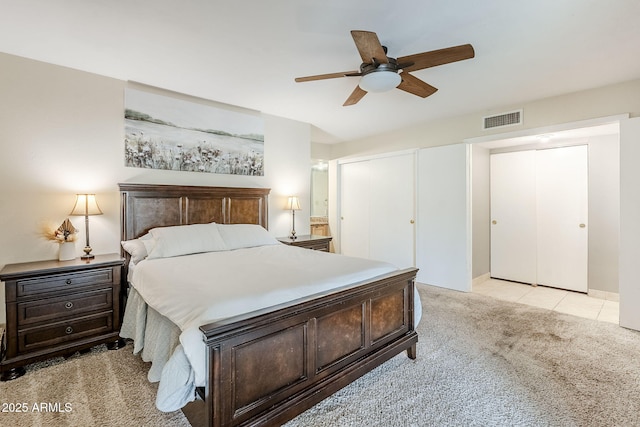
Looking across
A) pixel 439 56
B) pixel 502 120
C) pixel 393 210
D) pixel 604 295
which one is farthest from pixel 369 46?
pixel 604 295

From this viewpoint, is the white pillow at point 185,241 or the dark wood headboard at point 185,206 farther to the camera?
the dark wood headboard at point 185,206

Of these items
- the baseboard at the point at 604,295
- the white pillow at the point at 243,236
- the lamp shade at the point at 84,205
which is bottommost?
the baseboard at the point at 604,295

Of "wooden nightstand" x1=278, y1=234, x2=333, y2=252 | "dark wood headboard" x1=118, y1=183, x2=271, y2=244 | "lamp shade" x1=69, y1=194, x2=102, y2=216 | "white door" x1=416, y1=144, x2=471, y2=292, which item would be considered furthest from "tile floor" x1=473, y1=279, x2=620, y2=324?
"lamp shade" x1=69, y1=194, x2=102, y2=216

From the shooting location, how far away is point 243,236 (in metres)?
Result: 3.39

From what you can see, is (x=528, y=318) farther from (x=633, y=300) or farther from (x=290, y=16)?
(x=290, y=16)

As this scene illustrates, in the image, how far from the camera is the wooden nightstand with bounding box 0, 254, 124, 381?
85.7 inches

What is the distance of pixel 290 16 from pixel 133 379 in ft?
9.15

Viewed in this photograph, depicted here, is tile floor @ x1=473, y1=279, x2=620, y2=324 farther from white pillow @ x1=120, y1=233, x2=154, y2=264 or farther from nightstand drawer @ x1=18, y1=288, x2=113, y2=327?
nightstand drawer @ x1=18, y1=288, x2=113, y2=327

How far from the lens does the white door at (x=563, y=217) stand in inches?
167

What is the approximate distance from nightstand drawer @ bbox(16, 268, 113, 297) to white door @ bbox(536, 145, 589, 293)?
18.7 ft

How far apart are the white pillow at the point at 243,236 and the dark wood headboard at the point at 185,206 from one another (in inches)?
11.8

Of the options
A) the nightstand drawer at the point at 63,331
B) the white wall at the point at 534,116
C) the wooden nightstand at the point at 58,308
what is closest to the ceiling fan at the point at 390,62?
the white wall at the point at 534,116

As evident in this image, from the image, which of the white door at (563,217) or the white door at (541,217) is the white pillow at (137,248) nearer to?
the white door at (541,217)

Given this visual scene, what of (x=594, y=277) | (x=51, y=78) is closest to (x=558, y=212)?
(x=594, y=277)
